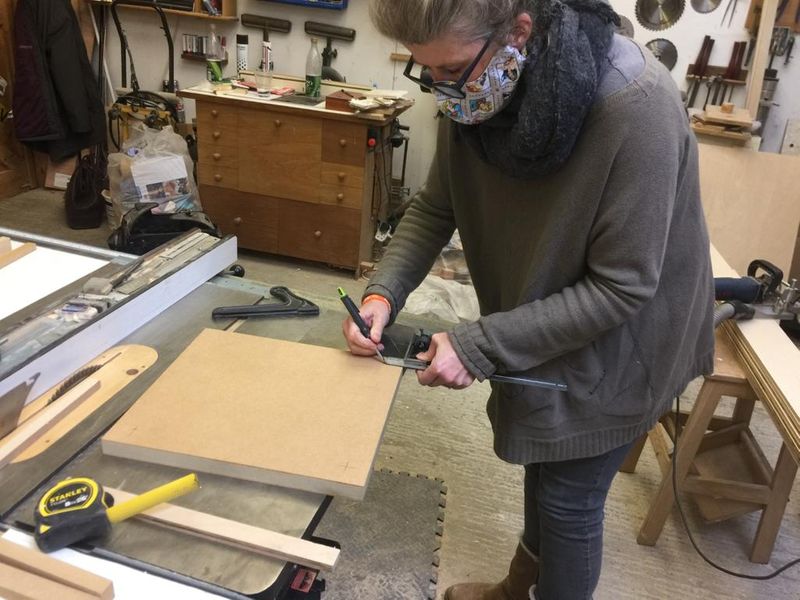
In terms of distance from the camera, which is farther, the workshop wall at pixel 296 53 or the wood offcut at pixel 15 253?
the workshop wall at pixel 296 53

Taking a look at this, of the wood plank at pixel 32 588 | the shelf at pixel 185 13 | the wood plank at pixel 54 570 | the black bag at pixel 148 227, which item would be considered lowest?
the black bag at pixel 148 227

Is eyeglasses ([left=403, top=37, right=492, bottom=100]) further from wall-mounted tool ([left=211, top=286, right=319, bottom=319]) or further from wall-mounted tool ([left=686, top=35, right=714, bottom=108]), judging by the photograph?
wall-mounted tool ([left=686, top=35, right=714, bottom=108])

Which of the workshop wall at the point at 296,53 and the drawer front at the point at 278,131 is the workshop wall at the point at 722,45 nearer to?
the workshop wall at the point at 296,53

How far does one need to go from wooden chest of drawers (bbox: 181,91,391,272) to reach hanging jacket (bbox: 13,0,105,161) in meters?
1.05

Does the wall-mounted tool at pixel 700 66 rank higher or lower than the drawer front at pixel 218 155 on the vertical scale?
higher

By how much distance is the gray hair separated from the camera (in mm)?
762

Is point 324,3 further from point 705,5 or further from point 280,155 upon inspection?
point 705,5

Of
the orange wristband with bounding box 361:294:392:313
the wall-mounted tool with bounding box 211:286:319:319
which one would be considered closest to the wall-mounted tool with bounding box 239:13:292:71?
the wall-mounted tool with bounding box 211:286:319:319

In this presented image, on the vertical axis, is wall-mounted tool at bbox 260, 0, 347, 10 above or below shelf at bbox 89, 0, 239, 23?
above

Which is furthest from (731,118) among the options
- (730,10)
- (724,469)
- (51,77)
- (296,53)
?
(51,77)

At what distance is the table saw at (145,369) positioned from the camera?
26.9 inches

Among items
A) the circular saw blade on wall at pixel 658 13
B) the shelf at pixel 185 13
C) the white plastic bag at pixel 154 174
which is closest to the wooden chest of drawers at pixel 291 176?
the white plastic bag at pixel 154 174

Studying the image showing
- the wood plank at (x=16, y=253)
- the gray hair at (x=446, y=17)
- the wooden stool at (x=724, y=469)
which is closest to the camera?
the gray hair at (x=446, y=17)

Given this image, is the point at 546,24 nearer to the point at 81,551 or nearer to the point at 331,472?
the point at 331,472
